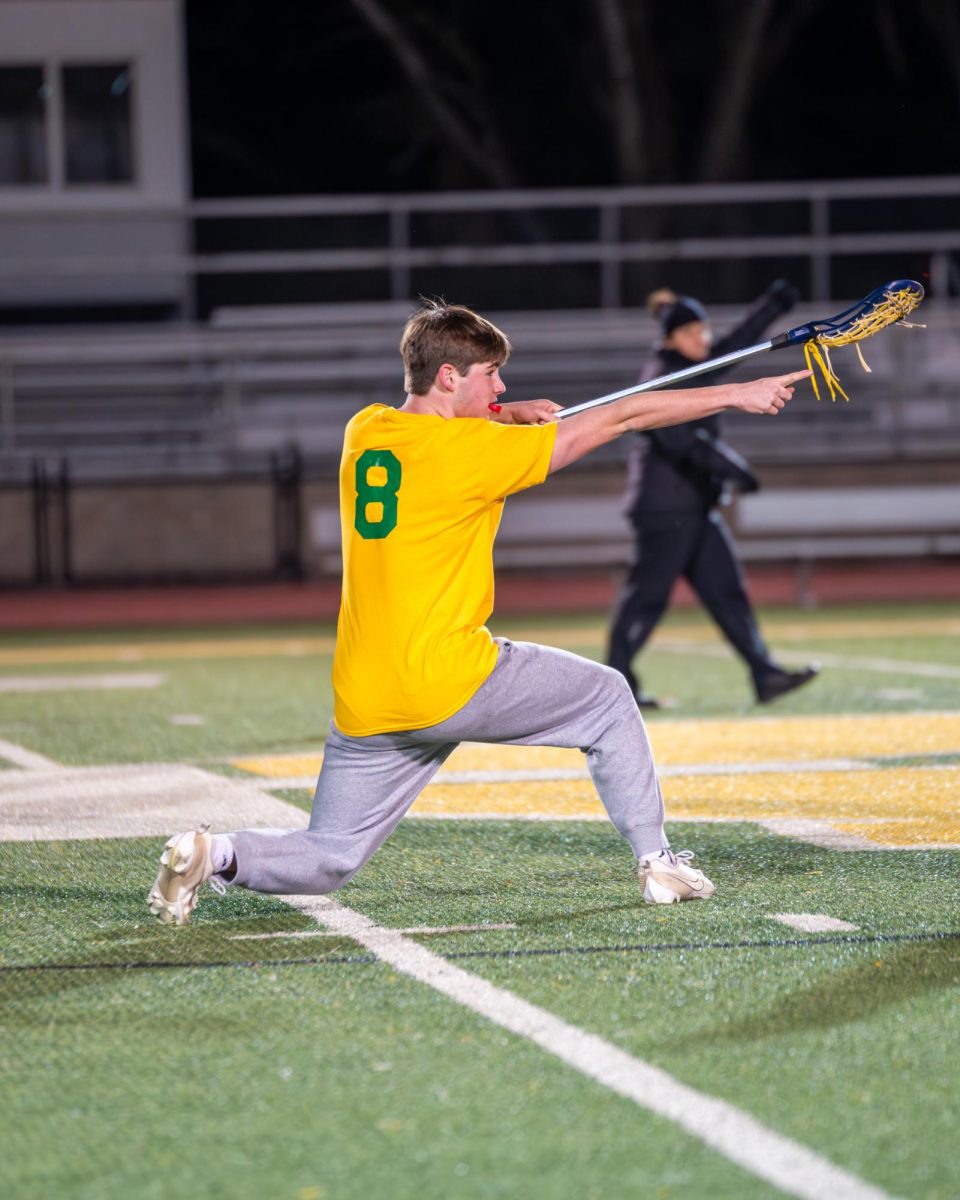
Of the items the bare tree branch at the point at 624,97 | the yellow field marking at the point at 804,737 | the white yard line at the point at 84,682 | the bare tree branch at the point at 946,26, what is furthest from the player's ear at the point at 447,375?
the bare tree branch at the point at 946,26

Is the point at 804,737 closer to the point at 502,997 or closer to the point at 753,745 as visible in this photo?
the point at 753,745

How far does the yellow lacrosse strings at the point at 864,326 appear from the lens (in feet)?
18.4

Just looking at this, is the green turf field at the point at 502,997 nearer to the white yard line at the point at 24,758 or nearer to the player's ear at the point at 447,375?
the white yard line at the point at 24,758

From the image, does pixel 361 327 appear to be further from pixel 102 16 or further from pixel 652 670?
pixel 652 670

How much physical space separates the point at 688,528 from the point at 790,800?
3083mm

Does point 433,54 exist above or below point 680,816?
above

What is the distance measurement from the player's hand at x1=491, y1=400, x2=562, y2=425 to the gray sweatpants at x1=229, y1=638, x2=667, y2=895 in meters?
0.63

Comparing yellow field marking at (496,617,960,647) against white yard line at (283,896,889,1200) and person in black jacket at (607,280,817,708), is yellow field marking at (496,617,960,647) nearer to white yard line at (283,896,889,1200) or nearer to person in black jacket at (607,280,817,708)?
person in black jacket at (607,280,817,708)

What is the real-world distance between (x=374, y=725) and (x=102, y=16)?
2383 cm

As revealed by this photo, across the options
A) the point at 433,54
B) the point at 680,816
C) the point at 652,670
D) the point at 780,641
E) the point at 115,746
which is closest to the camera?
the point at 680,816

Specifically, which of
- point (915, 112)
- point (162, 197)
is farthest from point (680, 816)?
point (915, 112)

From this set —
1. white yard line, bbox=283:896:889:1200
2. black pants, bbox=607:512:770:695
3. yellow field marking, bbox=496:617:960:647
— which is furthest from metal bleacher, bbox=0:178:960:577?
white yard line, bbox=283:896:889:1200

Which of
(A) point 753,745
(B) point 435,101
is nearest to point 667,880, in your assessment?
(A) point 753,745

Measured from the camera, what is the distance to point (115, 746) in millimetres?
9281
